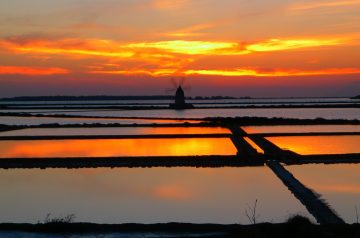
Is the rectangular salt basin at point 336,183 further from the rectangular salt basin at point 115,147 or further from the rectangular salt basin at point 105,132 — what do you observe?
the rectangular salt basin at point 105,132

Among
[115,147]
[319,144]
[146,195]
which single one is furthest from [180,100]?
[146,195]

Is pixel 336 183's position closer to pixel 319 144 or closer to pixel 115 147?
pixel 319 144

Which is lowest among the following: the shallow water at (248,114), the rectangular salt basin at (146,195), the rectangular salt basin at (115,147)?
the shallow water at (248,114)

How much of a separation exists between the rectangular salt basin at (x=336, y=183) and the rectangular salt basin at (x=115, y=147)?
106 inches

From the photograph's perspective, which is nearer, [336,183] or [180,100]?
[336,183]

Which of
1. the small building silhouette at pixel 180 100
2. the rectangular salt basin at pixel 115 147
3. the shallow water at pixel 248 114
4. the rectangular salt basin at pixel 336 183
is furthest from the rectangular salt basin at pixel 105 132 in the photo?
the small building silhouette at pixel 180 100

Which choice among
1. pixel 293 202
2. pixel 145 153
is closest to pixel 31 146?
pixel 145 153

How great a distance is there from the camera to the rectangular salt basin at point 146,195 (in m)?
5.96

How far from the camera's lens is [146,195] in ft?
23.4

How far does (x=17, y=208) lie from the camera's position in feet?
21.2

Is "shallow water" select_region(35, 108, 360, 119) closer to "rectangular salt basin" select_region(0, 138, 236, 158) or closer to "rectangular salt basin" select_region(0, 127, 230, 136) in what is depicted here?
"rectangular salt basin" select_region(0, 127, 230, 136)

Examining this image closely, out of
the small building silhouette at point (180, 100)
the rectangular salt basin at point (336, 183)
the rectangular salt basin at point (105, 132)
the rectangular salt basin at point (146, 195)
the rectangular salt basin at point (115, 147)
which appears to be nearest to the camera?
the rectangular salt basin at point (146, 195)

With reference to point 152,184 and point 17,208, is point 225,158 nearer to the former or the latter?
point 152,184

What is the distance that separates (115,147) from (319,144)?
17.5ft
